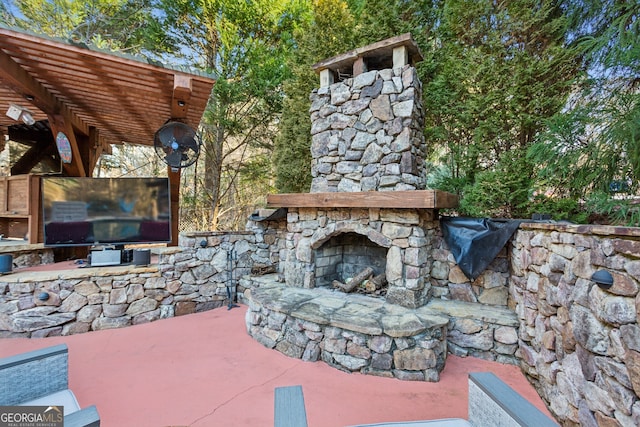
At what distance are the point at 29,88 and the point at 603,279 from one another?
17.9ft

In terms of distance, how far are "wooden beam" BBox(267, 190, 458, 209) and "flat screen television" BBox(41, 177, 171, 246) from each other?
1.92m

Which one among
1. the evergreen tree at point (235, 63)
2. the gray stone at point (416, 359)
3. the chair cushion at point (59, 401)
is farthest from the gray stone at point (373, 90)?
the evergreen tree at point (235, 63)

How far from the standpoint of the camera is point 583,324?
5.62ft

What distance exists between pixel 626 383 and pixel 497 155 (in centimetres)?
305

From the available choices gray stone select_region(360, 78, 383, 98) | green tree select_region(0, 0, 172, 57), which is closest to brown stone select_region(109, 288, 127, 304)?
gray stone select_region(360, 78, 383, 98)

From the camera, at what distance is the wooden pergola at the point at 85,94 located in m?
2.87

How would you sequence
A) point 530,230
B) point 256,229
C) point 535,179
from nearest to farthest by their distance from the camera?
point 530,230 < point 535,179 < point 256,229

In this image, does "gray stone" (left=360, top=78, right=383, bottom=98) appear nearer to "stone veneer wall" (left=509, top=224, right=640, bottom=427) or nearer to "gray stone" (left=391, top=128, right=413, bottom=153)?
"gray stone" (left=391, top=128, right=413, bottom=153)

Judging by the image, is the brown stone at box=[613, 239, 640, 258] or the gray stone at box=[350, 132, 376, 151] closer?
the brown stone at box=[613, 239, 640, 258]

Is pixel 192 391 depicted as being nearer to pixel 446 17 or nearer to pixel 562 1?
pixel 446 17

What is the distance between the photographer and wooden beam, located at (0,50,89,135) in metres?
2.93

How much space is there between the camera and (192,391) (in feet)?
7.78

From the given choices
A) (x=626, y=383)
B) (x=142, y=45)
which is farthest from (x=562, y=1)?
(x=142, y=45)

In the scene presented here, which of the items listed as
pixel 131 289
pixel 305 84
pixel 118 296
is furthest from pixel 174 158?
pixel 305 84
